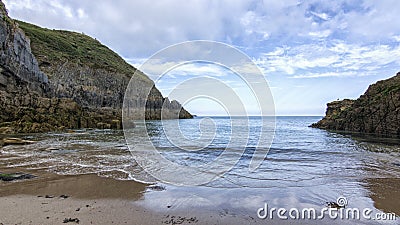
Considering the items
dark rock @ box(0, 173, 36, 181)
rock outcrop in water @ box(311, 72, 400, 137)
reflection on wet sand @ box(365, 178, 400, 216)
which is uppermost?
rock outcrop in water @ box(311, 72, 400, 137)

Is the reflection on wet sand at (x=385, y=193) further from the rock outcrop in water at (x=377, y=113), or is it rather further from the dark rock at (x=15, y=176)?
the rock outcrop in water at (x=377, y=113)

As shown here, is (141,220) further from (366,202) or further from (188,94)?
(366,202)

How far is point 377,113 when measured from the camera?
3036 centimetres

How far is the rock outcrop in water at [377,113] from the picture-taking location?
90.9 ft

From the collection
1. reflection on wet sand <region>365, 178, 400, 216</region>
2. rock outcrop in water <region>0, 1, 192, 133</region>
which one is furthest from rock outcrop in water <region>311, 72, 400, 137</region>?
rock outcrop in water <region>0, 1, 192, 133</region>

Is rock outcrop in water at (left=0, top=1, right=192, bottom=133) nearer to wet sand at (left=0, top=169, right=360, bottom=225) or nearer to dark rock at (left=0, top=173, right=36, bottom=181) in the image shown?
wet sand at (left=0, top=169, right=360, bottom=225)

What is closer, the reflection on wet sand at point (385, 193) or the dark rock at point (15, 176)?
the reflection on wet sand at point (385, 193)

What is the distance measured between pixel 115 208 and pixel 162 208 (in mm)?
1000

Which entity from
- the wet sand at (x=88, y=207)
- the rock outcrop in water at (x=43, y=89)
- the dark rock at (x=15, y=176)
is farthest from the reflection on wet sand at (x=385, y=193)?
the dark rock at (x=15, y=176)

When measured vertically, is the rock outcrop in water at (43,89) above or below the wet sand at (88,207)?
above

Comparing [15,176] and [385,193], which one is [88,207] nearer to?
[15,176]

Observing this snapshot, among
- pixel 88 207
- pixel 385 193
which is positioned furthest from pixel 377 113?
pixel 88 207

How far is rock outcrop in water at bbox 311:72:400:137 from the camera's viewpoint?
2772cm

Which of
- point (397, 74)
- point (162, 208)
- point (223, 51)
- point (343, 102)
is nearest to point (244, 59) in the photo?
point (223, 51)
